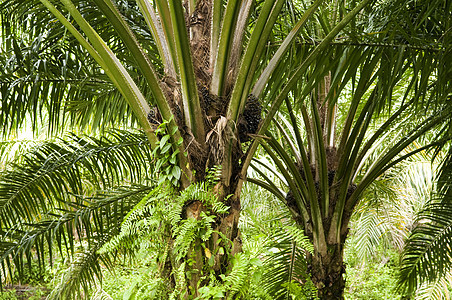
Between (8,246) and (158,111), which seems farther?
(8,246)

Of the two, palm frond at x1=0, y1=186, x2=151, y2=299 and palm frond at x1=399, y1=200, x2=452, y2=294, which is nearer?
palm frond at x1=0, y1=186, x2=151, y2=299

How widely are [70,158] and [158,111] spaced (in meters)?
1.62

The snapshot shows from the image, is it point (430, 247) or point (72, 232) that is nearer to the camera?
point (72, 232)

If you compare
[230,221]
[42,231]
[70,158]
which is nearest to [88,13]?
[70,158]

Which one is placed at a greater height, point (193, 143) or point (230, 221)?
point (193, 143)

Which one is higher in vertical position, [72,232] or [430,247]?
[430,247]

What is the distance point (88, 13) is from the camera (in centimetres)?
369

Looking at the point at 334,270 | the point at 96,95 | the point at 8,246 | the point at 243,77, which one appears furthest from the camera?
the point at 96,95

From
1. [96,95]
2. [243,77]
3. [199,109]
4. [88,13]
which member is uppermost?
[88,13]

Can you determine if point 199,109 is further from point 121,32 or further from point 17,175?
point 17,175

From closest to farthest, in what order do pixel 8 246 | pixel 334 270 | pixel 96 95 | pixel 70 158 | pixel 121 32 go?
pixel 121 32 → pixel 8 246 → pixel 70 158 → pixel 334 270 → pixel 96 95

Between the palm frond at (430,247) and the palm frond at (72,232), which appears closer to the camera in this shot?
the palm frond at (72,232)

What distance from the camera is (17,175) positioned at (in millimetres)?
3217

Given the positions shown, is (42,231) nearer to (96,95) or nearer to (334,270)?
(96,95)
